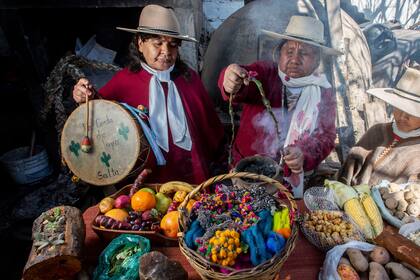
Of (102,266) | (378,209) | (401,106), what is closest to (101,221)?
(102,266)

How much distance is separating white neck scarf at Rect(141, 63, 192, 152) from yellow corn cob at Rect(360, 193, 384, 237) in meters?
1.77

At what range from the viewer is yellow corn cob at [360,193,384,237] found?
2.10m

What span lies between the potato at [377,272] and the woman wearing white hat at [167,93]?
1.88 m

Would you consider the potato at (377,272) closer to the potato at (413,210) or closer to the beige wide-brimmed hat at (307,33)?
the potato at (413,210)

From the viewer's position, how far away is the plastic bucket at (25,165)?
445 centimetres

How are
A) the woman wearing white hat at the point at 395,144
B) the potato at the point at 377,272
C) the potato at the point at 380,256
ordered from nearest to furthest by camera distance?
the potato at the point at 377,272 → the potato at the point at 380,256 → the woman wearing white hat at the point at 395,144

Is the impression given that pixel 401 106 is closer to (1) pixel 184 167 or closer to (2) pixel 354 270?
(2) pixel 354 270

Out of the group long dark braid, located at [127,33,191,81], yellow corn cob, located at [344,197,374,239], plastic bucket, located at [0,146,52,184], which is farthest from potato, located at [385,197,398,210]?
plastic bucket, located at [0,146,52,184]

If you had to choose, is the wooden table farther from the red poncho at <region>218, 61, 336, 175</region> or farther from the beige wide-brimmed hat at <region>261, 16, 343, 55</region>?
the beige wide-brimmed hat at <region>261, 16, 343, 55</region>

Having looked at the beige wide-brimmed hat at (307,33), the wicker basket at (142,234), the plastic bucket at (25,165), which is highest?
A: the beige wide-brimmed hat at (307,33)

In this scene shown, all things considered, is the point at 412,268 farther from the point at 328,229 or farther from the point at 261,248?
the point at 261,248

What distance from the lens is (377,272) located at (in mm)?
→ 1715

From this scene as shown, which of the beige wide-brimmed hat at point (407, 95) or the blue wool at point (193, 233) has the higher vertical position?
the beige wide-brimmed hat at point (407, 95)

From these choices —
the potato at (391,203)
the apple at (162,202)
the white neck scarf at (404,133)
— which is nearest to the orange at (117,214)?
the apple at (162,202)
